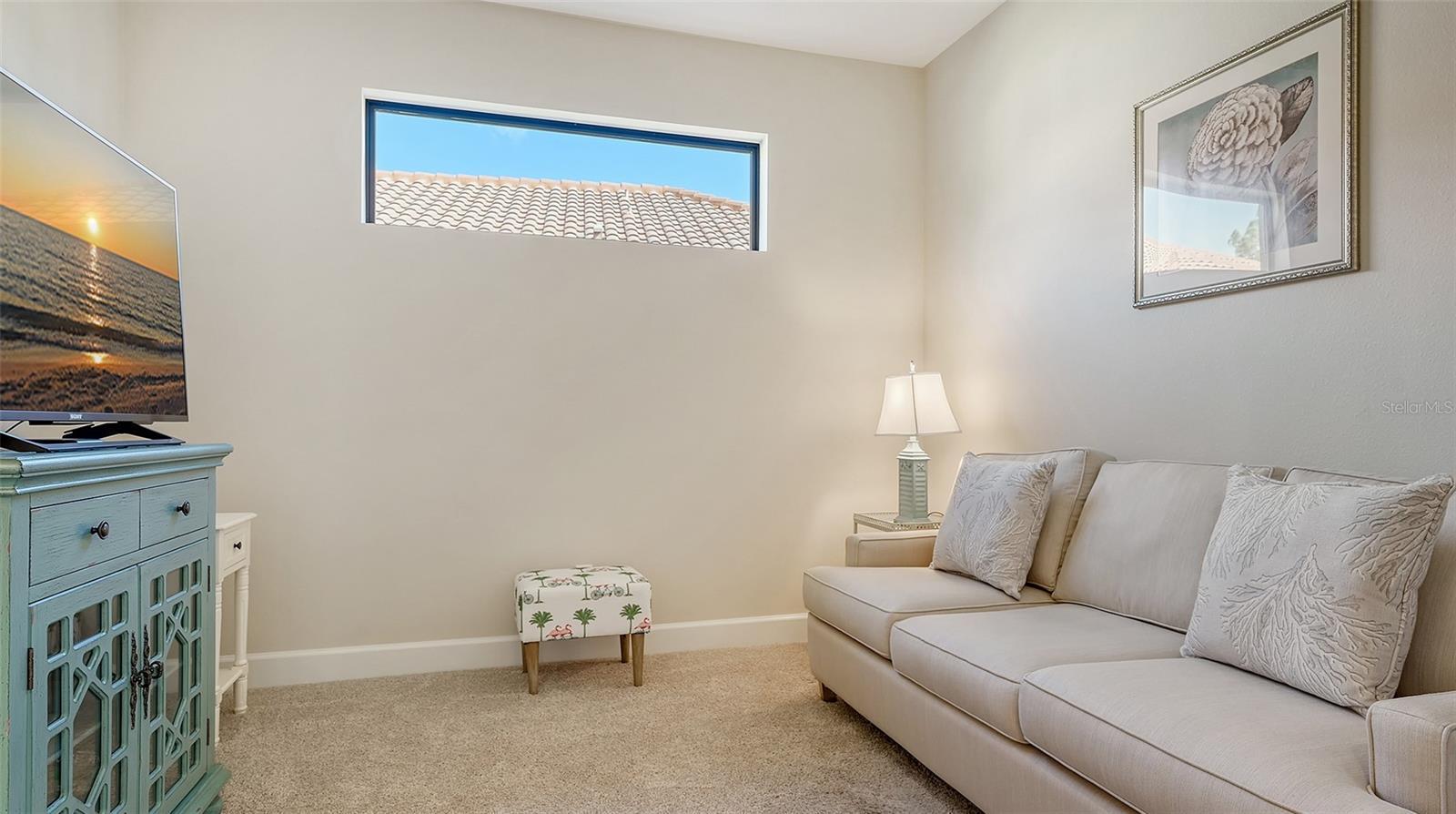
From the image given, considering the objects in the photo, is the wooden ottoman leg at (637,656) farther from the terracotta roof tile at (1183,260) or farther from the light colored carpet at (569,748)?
the terracotta roof tile at (1183,260)

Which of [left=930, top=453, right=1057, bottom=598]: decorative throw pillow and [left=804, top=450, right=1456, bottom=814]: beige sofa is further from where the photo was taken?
[left=930, top=453, right=1057, bottom=598]: decorative throw pillow

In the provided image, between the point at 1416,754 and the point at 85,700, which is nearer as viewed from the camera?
the point at 1416,754

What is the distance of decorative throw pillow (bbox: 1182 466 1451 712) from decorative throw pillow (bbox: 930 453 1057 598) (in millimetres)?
739

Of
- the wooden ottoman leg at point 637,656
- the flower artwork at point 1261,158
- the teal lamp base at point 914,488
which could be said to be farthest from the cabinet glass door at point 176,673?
the flower artwork at point 1261,158

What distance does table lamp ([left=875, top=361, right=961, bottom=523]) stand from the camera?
3.42 m

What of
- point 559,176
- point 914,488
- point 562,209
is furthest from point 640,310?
point 914,488

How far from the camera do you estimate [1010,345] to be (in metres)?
3.38

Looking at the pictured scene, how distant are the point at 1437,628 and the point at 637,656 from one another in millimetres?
2314

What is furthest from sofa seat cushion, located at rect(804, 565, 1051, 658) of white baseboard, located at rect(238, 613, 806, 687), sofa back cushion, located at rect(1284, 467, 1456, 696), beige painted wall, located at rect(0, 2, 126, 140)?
beige painted wall, located at rect(0, 2, 126, 140)

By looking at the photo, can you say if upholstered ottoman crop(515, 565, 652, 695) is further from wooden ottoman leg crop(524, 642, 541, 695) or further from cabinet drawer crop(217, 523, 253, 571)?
cabinet drawer crop(217, 523, 253, 571)

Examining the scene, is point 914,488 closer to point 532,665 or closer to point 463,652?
point 532,665

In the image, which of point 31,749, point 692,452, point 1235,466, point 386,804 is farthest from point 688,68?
point 31,749

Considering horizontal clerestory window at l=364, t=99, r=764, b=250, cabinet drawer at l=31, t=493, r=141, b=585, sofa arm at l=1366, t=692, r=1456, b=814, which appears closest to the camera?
sofa arm at l=1366, t=692, r=1456, b=814

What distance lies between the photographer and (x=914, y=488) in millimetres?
3445
